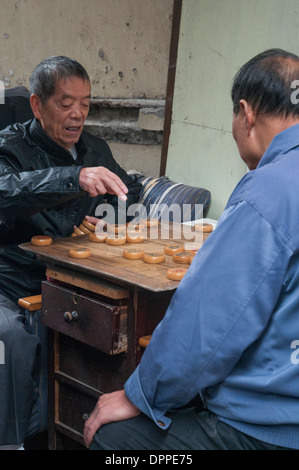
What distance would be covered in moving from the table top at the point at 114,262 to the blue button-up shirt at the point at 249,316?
0.34 meters

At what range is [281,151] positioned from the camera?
132cm

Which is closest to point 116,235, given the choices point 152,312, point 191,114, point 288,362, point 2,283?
point 152,312

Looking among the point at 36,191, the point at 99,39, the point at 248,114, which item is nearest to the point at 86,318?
the point at 36,191

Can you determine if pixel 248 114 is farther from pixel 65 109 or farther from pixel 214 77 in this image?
pixel 214 77

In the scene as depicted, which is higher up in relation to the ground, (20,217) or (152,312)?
(20,217)

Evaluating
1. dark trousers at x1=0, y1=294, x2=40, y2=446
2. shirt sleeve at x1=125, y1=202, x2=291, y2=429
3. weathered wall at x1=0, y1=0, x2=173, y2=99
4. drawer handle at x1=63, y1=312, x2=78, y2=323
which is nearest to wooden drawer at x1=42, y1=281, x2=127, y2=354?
drawer handle at x1=63, y1=312, x2=78, y2=323

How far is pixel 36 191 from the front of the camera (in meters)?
2.09

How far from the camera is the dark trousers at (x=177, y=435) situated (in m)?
1.34

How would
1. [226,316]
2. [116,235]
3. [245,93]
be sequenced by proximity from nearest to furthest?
1. [226,316]
2. [245,93]
3. [116,235]

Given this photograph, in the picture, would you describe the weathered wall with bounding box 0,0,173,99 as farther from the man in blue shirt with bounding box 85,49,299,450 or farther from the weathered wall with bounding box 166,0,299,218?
the man in blue shirt with bounding box 85,49,299,450

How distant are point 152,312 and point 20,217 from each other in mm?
746

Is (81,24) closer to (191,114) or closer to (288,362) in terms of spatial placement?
(191,114)

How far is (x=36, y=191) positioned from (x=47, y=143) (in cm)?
45

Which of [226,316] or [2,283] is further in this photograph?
[2,283]
